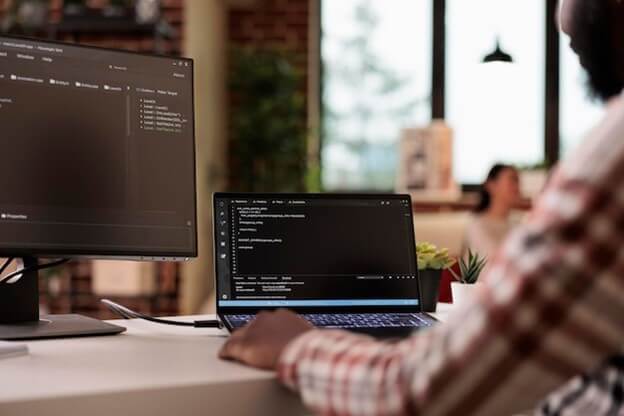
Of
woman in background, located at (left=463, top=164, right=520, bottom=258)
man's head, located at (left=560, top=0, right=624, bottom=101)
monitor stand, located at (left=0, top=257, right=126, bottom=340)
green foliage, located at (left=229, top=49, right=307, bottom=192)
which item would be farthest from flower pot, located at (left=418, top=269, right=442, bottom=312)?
green foliage, located at (left=229, top=49, right=307, bottom=192)

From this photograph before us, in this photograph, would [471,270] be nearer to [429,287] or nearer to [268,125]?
[429,287]

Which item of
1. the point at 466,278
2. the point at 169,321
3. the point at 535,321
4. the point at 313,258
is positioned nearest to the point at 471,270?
the point at 466,278

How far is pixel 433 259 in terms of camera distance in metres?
1.81

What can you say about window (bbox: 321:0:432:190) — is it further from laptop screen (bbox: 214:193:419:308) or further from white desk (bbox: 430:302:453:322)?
laptop screen (bbox: 214:193:419:308)

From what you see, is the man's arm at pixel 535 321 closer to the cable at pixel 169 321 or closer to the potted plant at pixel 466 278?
the cable at pixel 169 321

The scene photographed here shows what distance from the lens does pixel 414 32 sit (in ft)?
20.3

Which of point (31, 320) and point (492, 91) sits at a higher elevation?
point (492, 91)

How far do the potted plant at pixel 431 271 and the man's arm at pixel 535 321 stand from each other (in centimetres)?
100

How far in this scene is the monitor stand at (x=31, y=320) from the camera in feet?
4.58

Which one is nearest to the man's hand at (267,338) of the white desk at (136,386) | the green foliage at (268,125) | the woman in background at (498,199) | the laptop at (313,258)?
the white desk at (136,386)

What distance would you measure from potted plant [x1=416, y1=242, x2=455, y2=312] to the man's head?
33.1 inches

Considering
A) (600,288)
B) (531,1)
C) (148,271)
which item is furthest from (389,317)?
(531,1)

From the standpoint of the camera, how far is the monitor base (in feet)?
4.44

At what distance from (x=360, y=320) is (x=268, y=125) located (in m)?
4.26
